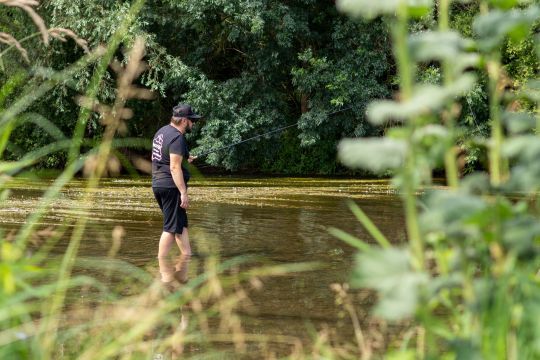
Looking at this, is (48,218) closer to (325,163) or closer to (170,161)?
(170,161)

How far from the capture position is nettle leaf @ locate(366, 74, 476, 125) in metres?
2.26

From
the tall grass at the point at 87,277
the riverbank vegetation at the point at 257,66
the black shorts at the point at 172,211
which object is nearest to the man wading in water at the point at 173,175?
the black shorts at the point at 172,211

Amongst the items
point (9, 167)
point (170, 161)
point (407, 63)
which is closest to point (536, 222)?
point (407, 63)

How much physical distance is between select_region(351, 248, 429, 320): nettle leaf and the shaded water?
3518 millimetres

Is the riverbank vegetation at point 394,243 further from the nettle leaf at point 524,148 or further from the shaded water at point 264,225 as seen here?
the shaded water at point 264,225

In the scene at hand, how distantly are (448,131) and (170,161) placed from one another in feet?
23.6

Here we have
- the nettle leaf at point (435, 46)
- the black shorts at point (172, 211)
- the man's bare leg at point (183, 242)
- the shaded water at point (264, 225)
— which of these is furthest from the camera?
the man's bare leg at point (183, 242)

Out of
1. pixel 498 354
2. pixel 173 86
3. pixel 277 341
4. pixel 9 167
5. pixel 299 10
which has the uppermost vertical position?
pixel 299 10

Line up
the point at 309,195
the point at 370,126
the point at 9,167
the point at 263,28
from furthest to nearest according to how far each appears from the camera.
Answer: the point at 370,126
the point at 263,28
the point at 309,195
the point at 9,167

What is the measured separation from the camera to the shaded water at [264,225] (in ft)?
24.1

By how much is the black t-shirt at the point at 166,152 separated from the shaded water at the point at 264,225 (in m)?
0.82

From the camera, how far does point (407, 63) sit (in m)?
2.31

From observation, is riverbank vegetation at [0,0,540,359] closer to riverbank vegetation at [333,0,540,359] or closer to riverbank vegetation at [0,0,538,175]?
riverbank vegetation at [333,0,540,359]

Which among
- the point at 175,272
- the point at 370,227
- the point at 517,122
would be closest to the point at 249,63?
the point at 175,272
